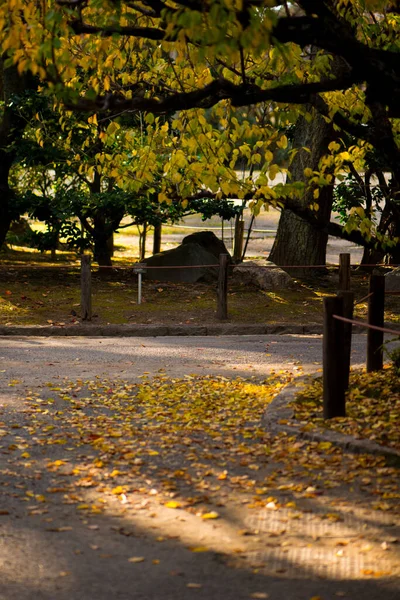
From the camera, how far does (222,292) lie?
1677 cm

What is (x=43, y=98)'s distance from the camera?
20.1 m

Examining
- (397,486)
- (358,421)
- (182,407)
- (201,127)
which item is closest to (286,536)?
(397,486)

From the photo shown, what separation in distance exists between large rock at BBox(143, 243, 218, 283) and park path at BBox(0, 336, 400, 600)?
9.81 meters

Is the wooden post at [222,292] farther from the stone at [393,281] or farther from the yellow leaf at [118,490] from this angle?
the yellow leaf at [118,490]

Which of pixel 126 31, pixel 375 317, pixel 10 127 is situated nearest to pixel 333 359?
pixel 375 317

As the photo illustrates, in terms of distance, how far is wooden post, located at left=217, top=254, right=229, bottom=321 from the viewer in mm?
16766

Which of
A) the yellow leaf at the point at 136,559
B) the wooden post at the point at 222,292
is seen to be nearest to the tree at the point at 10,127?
the wooden post at the point at 222,292

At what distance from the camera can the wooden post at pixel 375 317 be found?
34.7 ft

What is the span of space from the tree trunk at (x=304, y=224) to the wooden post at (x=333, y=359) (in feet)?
42.5

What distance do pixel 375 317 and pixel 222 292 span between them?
6328 mm

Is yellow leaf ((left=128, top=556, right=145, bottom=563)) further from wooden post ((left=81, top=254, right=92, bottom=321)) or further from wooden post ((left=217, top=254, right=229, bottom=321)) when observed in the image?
wooden post ((left=217, top=254, right=229, bottom=321))

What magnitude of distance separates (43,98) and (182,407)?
11807mm

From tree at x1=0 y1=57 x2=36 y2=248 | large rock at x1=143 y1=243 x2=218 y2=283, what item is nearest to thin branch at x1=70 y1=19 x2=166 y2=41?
large rock at x1=143 y1=243 x2=218 y2=283

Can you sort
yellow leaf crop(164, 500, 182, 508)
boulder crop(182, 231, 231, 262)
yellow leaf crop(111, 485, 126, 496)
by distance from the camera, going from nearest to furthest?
yellow leaf crop(164, 500, 182, 508), yellow leaf crop(111, 485, 126, 496), boulder crop(182, 231, 231, 262)
